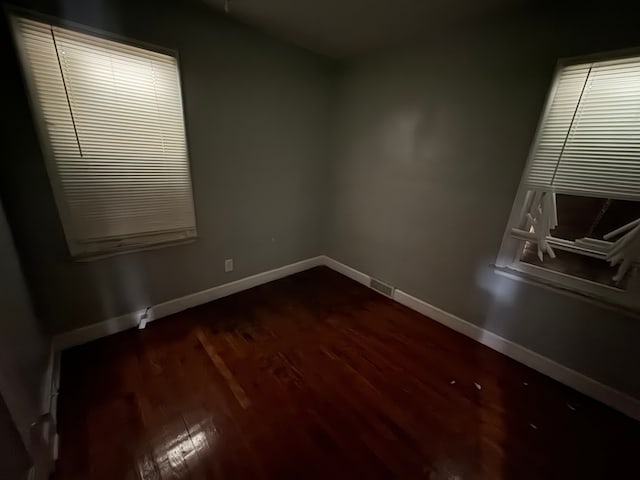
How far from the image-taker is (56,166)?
1512 millimetres

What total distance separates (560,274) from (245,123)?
2592mm

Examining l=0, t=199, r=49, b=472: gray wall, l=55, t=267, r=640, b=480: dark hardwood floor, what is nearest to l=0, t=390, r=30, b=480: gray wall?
l=0, t=199, r=49, b=472: gray wall

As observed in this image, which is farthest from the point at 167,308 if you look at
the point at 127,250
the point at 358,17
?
the point at 358,17

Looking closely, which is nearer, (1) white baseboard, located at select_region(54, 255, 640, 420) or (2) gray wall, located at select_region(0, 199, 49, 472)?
(2) gray wall, located at select_region(0, 199, 49, 472)

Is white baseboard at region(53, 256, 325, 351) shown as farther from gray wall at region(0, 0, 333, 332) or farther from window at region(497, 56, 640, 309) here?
window at region(497, 56, 640, 309)

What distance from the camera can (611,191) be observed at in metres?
1.40

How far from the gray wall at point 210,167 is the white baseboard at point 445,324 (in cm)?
7

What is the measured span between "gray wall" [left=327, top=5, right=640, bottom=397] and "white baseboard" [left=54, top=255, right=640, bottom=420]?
56 mm

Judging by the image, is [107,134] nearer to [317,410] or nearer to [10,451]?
[10,451]

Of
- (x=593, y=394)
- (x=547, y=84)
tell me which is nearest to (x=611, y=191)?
(x=547, y=84)

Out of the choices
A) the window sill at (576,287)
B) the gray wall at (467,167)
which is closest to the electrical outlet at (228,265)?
the gray wall at (467,167)

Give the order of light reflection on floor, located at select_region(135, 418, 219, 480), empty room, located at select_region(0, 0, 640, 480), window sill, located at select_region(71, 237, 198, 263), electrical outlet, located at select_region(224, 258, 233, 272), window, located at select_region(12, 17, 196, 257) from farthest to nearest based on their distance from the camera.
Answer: electrical outlet, located at select_region(224, 258, 233, 272) → window sill, located at select_region(71, 237, 198, 263) → window, located at select_region(12, 17, 196, 257) → empty room, located at select_region(0, 0, 640, 480) → light reflection on floor, located at select_region(135, 418, 219, 480)

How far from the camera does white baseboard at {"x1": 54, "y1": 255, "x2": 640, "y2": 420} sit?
1.54 m

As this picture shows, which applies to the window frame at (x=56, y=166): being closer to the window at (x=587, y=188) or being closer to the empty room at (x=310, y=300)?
the empty room at (x=310, y=300)
